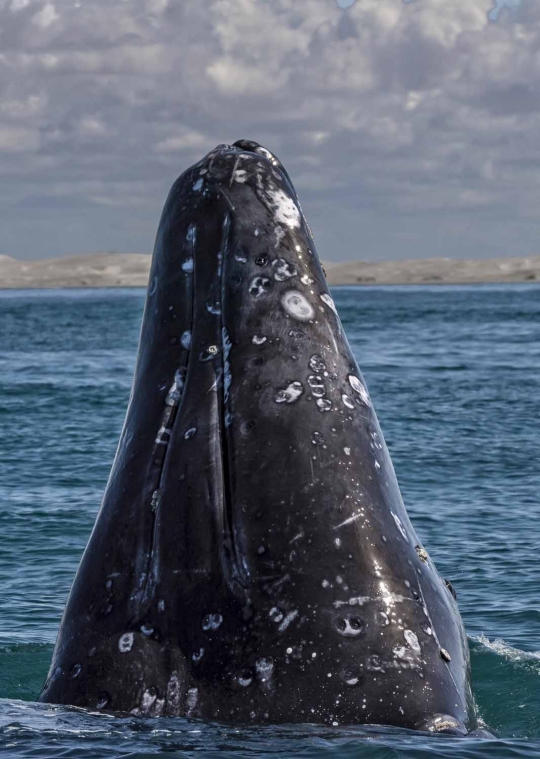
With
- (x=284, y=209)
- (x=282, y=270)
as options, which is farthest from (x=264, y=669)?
(x=284, y=209)

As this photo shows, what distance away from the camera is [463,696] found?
5.60 metres

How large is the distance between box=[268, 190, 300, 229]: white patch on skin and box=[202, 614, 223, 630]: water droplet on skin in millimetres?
2054

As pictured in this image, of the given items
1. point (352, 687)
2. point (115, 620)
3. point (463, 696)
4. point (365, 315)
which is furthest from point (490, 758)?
point (365, 315)

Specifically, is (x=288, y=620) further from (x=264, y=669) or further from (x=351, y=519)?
(x=351, y=519)

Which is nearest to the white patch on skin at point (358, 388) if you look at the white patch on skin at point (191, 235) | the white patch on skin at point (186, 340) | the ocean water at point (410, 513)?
the white patch on skin at point (186, 340)

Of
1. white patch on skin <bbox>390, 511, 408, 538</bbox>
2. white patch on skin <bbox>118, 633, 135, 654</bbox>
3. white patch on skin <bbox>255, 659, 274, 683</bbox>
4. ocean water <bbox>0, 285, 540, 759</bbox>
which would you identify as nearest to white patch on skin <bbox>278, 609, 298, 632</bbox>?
white patch on skin <bbox>255, 659, 274, 683</bbox>

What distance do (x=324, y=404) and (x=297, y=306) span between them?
538 millimetres

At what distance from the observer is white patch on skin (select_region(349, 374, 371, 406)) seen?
19.8ft

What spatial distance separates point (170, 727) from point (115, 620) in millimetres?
534

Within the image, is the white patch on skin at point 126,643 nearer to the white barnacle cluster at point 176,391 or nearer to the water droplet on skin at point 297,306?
the white barnacle cluster at point 176,391

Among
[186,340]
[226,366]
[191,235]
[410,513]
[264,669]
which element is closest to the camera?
[264,669]

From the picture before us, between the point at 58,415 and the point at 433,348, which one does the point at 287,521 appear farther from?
the point at 433,348

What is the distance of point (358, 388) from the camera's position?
6055 millimetres

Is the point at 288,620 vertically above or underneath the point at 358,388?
underneath
